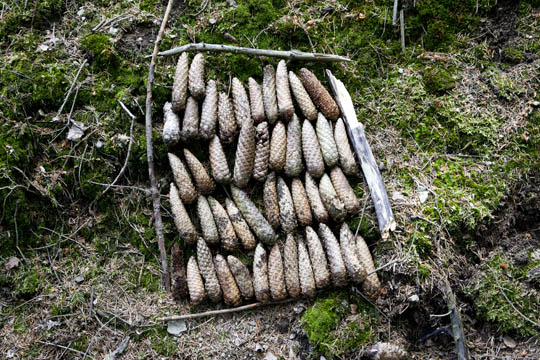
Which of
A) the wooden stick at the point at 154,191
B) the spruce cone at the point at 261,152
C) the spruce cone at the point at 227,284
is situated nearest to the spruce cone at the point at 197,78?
the wooden stick at the point at 154,191

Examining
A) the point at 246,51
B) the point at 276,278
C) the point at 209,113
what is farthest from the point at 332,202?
the point at 246,51

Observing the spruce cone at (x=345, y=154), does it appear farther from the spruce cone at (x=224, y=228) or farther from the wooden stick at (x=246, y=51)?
the spruce cone at (x=224, y=228)

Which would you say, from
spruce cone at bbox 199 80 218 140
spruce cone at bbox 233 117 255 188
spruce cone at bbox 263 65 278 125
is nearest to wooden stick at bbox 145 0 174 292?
spruce cone at bbox 199 80 218 140

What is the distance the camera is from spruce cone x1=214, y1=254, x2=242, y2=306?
3.28m

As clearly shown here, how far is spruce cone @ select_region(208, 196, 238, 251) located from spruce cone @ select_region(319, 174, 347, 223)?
2.61 feet

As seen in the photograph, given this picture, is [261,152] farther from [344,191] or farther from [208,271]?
[208,271]

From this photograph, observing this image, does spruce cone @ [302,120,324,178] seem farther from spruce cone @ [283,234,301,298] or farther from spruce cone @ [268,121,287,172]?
spruce cone @ [283,234,301,298]

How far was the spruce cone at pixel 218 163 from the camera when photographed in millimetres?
3359

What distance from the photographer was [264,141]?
3.37 meters

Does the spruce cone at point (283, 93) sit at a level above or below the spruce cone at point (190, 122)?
above

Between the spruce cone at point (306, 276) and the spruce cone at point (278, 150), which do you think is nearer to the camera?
the spruce cone at point (306, 276)

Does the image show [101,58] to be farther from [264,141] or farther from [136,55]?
[264,141]

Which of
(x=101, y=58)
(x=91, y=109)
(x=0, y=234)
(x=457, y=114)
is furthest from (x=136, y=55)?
(x=457, y=114)

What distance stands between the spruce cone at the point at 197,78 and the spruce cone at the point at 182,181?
57 centimetres
